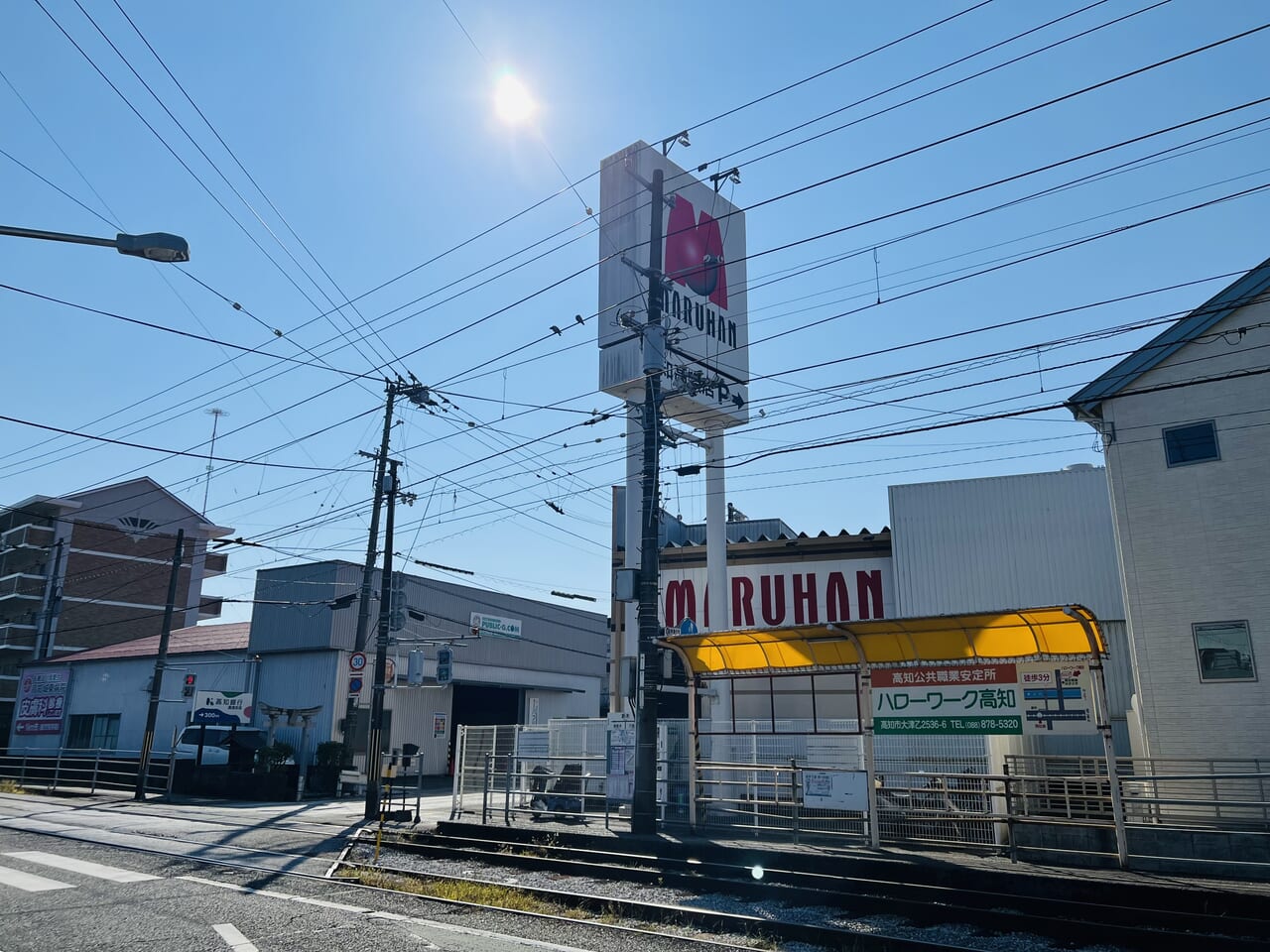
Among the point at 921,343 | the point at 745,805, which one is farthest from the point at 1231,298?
the point at 745,805

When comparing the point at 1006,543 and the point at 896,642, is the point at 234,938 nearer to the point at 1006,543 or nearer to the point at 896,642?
the point at 896,642

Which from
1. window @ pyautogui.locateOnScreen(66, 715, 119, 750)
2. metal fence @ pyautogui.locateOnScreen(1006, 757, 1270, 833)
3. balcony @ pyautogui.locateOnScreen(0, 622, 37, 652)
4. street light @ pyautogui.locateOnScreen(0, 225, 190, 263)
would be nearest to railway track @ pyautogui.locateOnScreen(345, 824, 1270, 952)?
metal fence @ pyautogui.locateOnScreen(1006, 757, 1270, 833)

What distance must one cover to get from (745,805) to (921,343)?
996cm

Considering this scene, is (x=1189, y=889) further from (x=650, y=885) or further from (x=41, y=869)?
(x=41, y=869)

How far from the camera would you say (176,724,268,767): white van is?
108 ft

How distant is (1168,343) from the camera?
18.1 m

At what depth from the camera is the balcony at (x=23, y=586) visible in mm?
51000

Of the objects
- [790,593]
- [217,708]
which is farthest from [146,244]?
[217,708]

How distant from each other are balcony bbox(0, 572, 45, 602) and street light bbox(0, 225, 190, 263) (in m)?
50.8

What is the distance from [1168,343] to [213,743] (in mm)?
33349

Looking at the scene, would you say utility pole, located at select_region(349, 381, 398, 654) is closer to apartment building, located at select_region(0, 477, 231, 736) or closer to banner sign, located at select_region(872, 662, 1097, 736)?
banner sign, located at select_region(872, 662, 1097, 736)

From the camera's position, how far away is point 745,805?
60.6 ft

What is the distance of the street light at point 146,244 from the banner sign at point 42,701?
46.9 metres

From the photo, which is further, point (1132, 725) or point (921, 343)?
point (1132, 725)
